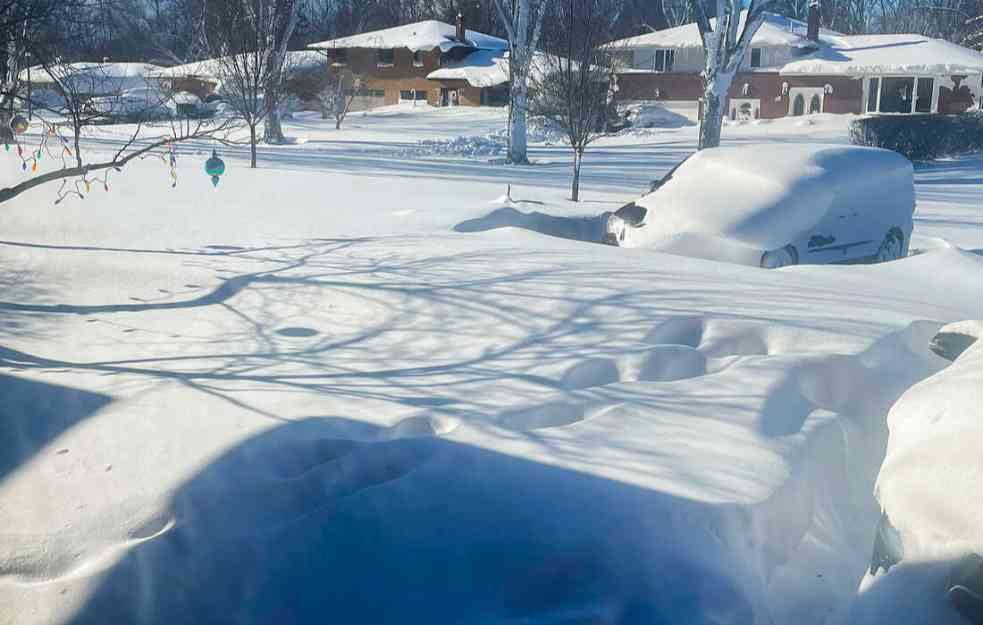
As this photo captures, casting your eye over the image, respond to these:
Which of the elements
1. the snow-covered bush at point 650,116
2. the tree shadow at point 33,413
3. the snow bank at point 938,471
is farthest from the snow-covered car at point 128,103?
the snow-covered bush at point 650,116

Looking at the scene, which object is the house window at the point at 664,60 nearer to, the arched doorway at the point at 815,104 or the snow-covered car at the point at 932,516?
the arched doorway at the point at 815,104

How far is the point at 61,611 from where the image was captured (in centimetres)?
394

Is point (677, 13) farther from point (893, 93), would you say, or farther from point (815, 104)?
point (893, 93)

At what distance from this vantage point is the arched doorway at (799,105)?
45241mm

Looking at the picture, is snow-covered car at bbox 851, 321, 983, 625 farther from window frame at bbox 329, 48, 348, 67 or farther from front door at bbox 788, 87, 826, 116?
window frame at bbox 329, 48, 348, 67

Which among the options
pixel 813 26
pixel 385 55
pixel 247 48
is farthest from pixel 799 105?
pixel 247 48

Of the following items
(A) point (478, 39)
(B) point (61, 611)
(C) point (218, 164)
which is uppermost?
(A) point (478, 39)

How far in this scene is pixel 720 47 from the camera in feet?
75.4

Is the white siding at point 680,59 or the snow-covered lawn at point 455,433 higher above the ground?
the white siding at point 680,59

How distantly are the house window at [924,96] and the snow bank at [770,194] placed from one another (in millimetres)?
36084

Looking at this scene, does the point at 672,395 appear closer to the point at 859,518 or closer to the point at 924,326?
the point at 859,518

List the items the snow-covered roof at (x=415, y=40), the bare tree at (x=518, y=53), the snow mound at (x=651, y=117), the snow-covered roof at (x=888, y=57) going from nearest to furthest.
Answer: the bare tree at (x=518, y=53)
the snow-covered roof at (x=888, y=57)
the snow mound at (x=651, y=117)
the snow-covered roof at (x=415, y=40)

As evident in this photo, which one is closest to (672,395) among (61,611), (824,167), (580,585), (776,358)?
(776,358)

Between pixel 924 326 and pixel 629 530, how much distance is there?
383cm
